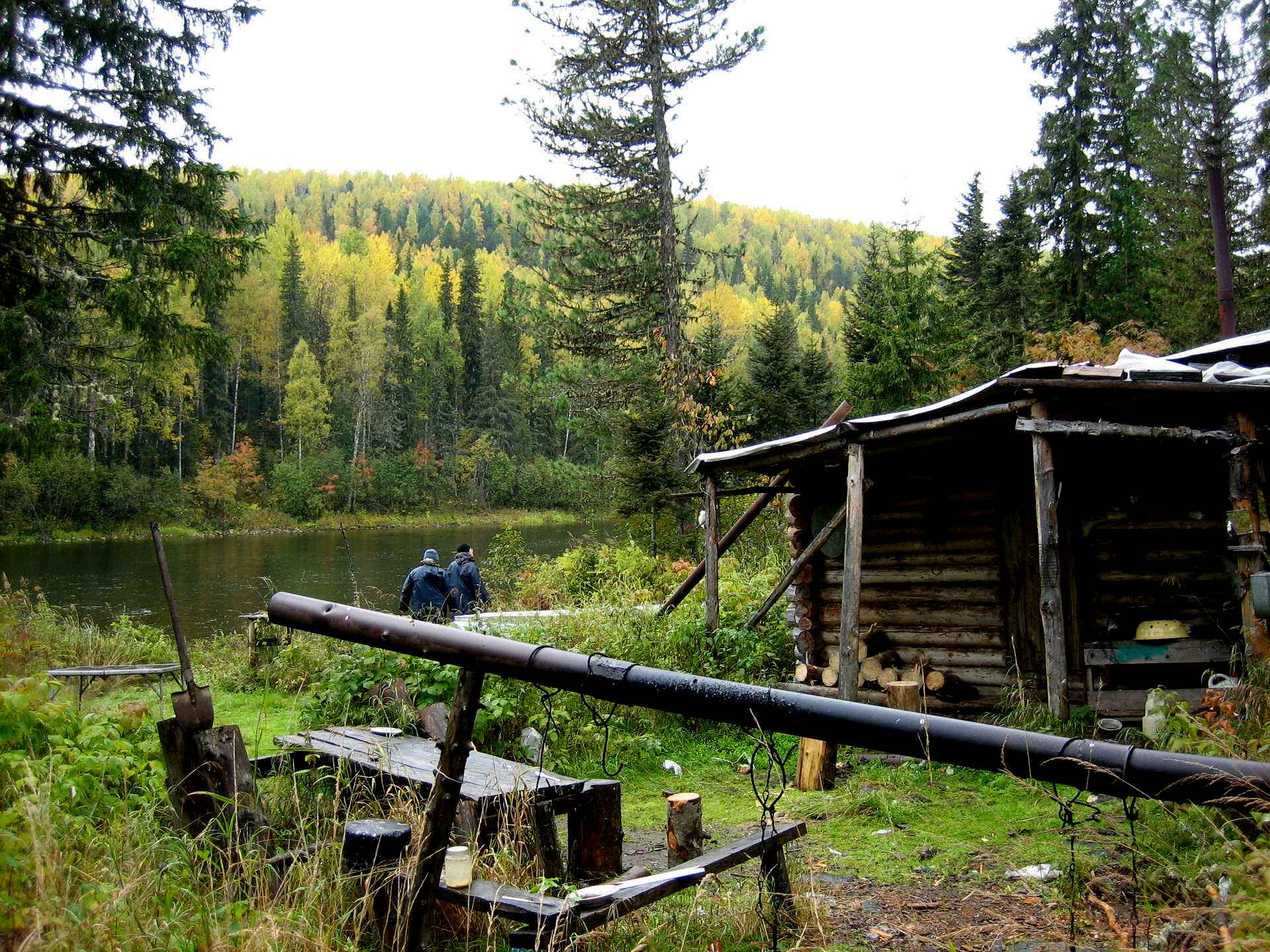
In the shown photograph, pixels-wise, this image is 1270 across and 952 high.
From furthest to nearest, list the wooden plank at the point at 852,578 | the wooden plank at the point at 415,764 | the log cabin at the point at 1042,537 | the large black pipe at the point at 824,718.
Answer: the wooden plank at the point at 852,578
the log cabin at the point at 1042,537
the wooden plank at the point at 415,764
the large black pipe at the point at 824,718

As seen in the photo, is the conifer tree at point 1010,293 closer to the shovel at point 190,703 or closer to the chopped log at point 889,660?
the chopped log at point 889,660

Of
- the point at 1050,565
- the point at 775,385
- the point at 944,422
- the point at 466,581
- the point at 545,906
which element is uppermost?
the point at 775,385

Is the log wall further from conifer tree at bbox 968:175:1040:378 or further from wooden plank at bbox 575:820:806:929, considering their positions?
conifer tree at bbox 968:175:1040:378

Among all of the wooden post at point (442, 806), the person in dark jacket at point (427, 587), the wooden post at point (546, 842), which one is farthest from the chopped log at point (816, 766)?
the person in dark jacket at point (427, 587)

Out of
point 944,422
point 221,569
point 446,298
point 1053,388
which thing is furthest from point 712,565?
point 446,298

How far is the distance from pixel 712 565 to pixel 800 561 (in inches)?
44.2

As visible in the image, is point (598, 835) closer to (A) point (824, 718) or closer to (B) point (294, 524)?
(A) point (824, 718)

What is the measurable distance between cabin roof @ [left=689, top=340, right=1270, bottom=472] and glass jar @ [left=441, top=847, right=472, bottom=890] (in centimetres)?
547

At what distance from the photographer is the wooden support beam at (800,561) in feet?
29.3

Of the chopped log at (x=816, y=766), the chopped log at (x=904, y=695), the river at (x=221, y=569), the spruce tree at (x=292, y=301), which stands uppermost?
the spruce tree at (x=292, y=301)

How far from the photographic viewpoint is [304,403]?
64.6 metres

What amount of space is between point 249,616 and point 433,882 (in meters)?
11.0

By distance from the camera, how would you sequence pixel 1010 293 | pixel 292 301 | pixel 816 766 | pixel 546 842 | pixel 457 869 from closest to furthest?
pixel 457 869 → pixel 546 842 → pixel 816 766 → pixel 1010 293 → pixel 292 301

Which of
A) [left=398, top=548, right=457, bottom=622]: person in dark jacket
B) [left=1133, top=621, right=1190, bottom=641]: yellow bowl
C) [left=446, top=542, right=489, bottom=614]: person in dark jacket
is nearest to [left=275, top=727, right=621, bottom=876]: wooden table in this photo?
[left=1133, top=621, right=1190, bottom=641]: yellow bowl
